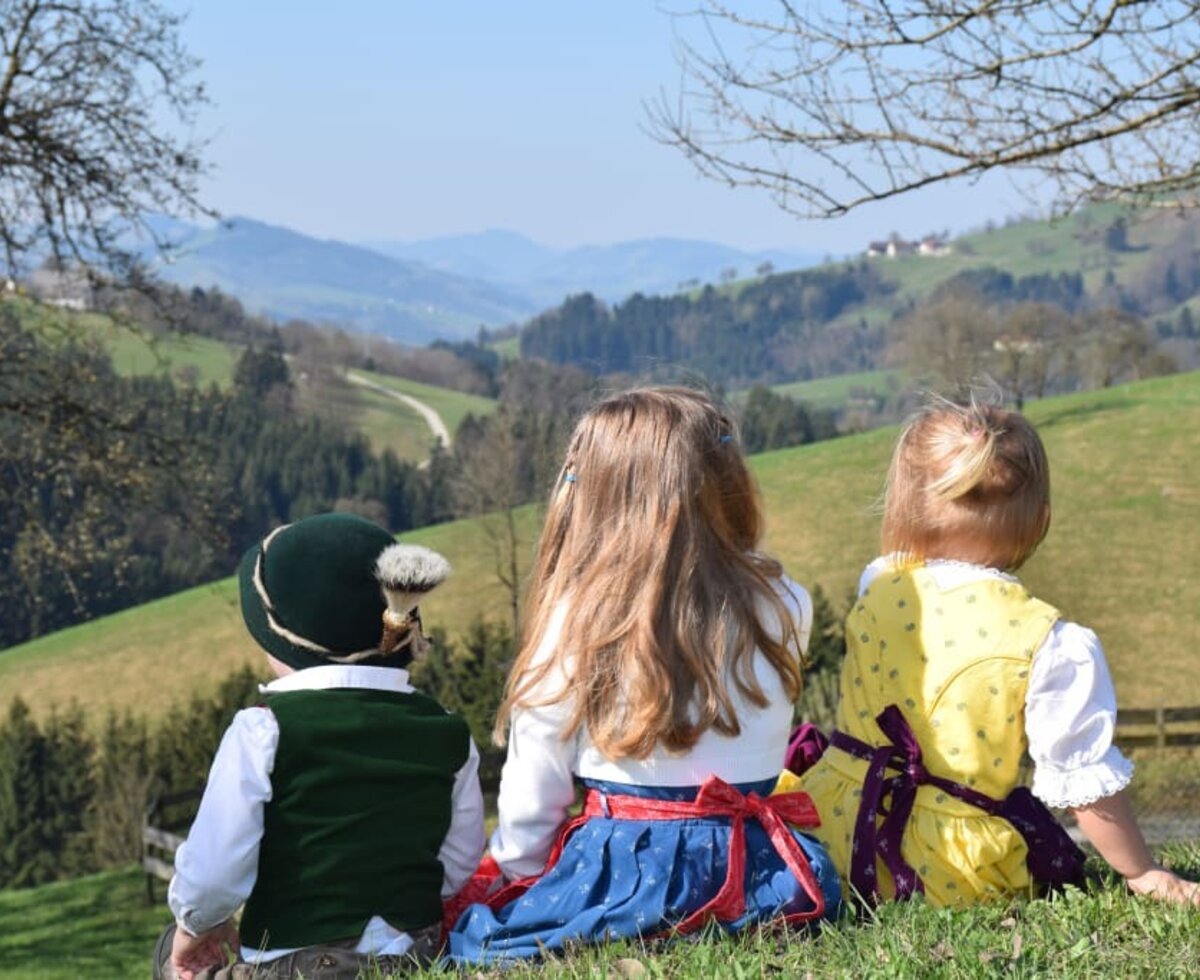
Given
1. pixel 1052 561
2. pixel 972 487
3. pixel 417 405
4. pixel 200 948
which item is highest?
pixel 972 487

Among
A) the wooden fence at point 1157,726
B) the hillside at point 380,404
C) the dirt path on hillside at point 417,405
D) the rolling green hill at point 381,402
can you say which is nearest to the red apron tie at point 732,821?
the wooden fence at point 1157,726

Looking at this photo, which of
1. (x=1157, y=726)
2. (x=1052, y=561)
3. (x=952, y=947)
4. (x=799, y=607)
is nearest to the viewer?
(x=952, y=947)

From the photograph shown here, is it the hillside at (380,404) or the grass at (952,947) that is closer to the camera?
the grass at (952,947)

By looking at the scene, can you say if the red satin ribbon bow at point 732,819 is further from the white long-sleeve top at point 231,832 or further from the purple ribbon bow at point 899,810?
the white long-sleeve top at point 231,832

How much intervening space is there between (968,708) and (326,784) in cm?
149

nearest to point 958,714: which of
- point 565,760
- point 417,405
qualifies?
point 565,760

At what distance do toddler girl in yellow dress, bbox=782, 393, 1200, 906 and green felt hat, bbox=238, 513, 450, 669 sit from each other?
3.72 ft

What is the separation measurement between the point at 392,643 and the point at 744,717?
81 cm

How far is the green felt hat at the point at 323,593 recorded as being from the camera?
3035 mm

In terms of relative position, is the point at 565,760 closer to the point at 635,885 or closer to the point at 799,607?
the point at 635,885

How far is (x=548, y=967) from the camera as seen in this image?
9.12 ft

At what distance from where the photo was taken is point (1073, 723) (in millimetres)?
3084

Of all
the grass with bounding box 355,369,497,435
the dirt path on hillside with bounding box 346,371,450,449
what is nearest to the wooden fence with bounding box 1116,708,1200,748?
the dirt path on hillside with bounding box 346,371,450,449

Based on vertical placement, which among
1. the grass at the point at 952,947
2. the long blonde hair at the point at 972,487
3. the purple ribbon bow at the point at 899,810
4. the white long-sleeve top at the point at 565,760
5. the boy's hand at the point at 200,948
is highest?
the long blonde hair at the point at 972,487
